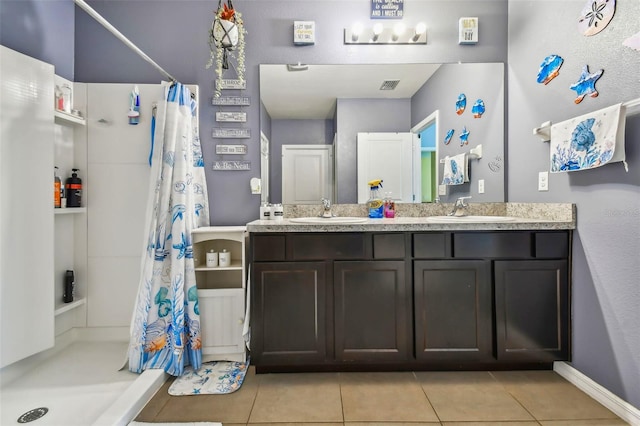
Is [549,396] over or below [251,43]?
below

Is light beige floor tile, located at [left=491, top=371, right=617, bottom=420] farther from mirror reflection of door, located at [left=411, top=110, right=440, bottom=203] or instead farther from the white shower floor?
the white shower floor

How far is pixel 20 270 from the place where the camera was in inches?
72.7

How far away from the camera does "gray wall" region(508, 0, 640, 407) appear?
61.9 inches

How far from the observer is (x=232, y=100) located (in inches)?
98.0

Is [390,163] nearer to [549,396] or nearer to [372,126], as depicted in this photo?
[372,126]

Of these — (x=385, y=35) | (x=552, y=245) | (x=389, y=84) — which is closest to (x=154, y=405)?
(x=552, y=245)

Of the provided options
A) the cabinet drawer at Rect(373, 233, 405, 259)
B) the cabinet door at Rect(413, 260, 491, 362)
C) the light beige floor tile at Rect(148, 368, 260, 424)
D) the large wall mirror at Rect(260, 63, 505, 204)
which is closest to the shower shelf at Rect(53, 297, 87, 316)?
the light beige floor tile at Rect(148, 368, 260, 424)

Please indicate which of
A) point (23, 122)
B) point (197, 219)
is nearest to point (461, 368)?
point (197, 219)

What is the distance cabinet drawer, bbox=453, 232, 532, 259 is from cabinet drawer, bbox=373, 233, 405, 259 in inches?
12.2

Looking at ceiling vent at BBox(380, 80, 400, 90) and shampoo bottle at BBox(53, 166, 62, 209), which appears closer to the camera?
shampoo bottle at BBox(53, 166, 62, 209)

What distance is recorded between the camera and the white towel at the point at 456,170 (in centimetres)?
249

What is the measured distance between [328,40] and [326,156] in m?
0.87

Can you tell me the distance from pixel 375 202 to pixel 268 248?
898 millimetres

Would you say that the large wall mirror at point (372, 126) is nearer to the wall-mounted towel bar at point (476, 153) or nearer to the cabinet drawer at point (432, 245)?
the wall-mounted towel bar at point (476, 153)
